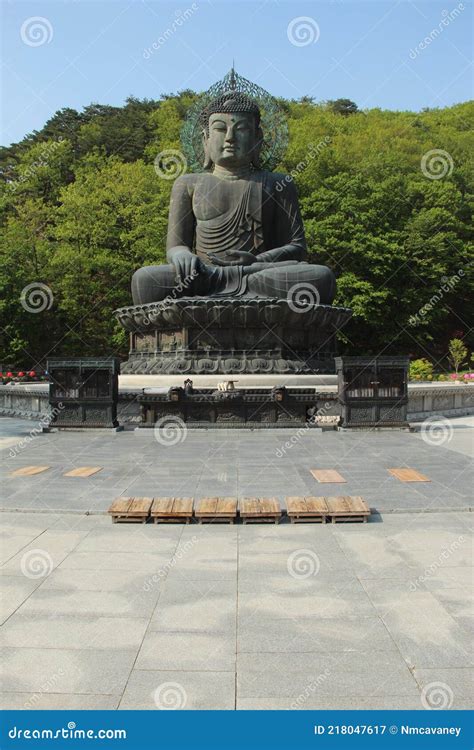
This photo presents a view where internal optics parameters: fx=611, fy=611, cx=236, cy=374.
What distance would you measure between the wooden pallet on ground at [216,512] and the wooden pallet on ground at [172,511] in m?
0.08

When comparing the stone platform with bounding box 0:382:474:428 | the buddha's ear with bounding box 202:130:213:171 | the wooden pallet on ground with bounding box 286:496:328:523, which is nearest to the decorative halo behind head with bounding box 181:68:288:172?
the buddha's ear with bounding box 202:130:213:171

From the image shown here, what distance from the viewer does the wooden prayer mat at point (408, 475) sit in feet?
21.4

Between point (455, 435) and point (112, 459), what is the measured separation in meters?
6.04

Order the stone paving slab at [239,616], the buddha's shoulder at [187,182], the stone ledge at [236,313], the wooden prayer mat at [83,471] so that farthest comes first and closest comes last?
the buddha's shoulder at [187,182] → the stone ledge at [236,313] → the wooden prayer mat at [83,471] → the stone paving slab at [239,616]

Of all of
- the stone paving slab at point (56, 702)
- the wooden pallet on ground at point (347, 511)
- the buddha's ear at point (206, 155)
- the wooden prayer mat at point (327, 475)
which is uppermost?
the buddha's ear at point (206, 155)

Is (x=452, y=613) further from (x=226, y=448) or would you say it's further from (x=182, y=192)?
(x=182, y=192)

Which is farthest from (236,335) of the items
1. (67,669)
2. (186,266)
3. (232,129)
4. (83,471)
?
(67,669)

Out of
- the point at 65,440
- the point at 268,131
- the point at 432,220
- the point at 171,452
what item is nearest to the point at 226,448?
the point at 171,452

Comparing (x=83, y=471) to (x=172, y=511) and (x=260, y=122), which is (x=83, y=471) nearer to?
(x=172, y=511)

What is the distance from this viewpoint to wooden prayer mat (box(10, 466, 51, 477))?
6883 mm

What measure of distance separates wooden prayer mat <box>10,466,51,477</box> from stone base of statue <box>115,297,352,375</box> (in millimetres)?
6926

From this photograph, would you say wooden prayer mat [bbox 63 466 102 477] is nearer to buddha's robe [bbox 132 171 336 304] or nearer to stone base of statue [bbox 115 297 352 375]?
stone base of statue [bbox 115 297 352 375]

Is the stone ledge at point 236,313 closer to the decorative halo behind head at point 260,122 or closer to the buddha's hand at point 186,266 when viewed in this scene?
the buddha's hand at point 186,266

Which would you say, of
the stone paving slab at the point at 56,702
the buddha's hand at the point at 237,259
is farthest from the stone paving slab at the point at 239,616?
the buddha's hand at the point at 237,259
